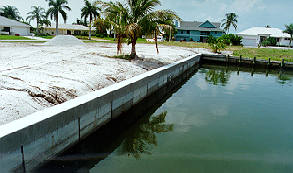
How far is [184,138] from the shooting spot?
7371mm

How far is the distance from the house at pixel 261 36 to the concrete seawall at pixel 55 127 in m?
57.4

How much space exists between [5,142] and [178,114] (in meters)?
6.79

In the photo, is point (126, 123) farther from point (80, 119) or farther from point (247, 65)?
point (247, 65)

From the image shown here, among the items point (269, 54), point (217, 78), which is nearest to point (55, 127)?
point (217, 78)

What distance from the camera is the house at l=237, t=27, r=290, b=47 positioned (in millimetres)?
58341

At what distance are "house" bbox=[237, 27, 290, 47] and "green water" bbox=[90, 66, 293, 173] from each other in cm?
5153

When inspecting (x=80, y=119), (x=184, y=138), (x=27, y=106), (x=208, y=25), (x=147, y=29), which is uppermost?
(x=208, y=25)

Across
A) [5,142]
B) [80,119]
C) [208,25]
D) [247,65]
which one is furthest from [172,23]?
[208,25]

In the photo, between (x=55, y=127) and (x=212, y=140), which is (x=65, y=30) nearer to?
(x=212, y=140)

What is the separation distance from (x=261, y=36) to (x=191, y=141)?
62.3m

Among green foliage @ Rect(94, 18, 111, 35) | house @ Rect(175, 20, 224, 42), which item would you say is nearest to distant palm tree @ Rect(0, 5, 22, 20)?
house @ Rect(175, 20, 224, 42)

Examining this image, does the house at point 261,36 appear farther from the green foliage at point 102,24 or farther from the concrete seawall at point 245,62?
the green foliage at point 102,24

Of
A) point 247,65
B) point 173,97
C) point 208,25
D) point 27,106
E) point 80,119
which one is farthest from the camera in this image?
point 208,25

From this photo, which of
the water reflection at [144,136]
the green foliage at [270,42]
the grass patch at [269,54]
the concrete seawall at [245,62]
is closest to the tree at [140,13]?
the water reflection at [144,136]
